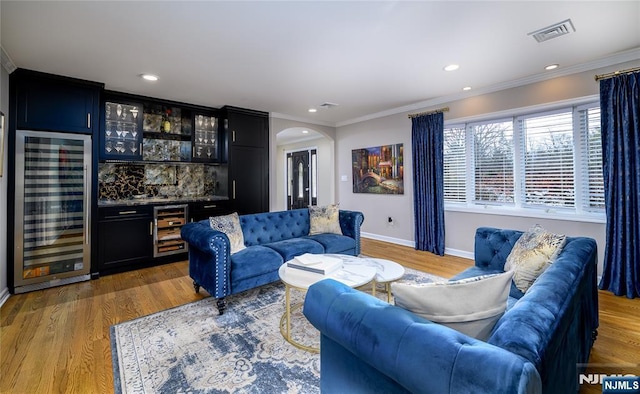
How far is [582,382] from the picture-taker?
1745mm

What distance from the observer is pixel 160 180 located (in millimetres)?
4738

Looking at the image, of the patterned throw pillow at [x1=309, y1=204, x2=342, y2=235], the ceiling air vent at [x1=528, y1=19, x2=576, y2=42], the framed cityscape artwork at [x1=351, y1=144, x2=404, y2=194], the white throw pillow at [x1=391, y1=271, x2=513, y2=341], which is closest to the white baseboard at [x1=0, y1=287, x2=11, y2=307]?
the patterned throw pillow at [x1=309, y1=204, x2=342, y2=235]

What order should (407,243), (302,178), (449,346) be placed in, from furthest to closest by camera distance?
1. (302,178)
2. (407,243)
3. (449,346)

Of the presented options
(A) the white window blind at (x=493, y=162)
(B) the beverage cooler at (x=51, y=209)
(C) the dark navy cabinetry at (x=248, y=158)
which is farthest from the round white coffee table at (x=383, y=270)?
(B) the beverage cooler at (x=51, y=209)

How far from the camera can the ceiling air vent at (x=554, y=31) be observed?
7.94 ft

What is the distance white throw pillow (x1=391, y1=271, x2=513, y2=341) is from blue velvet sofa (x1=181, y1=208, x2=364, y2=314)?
1.99 meters

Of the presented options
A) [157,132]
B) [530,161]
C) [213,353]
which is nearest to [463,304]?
[213,353]

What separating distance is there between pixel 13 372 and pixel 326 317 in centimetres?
222

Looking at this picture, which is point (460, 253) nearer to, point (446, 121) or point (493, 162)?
point (493, 162)

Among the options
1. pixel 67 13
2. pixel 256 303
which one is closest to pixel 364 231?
pixel 256 303

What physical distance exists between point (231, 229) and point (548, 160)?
402cm

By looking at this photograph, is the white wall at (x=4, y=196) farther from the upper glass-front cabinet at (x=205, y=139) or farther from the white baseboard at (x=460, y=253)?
the white baseboard at (x=460, y=253)

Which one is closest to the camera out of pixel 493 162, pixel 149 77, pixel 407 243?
pixel 149 77

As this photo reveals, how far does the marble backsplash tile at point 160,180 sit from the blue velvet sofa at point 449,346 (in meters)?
4.17
